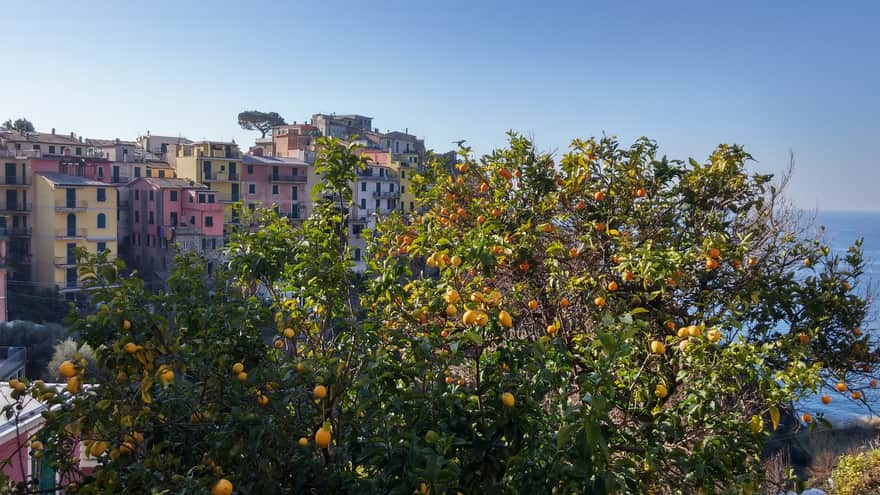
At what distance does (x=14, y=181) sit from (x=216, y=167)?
1017 cm

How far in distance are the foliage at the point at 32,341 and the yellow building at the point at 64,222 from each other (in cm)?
709

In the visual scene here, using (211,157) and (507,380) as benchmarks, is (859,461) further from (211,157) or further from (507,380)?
(211,157)

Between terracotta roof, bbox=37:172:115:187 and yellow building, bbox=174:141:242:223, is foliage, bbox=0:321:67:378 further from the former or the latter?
yellow building, bbox=174:141:242:223

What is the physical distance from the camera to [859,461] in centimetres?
996

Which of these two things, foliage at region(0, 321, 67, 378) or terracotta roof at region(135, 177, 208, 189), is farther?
terracotta roof at region(135, 177, 208, 189)

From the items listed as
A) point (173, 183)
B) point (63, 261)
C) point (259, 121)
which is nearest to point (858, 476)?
point (63, 261)

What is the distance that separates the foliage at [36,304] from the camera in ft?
93.3

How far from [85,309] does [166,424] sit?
1158 inches

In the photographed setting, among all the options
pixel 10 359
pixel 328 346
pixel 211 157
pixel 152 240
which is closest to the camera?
pixel 328 346

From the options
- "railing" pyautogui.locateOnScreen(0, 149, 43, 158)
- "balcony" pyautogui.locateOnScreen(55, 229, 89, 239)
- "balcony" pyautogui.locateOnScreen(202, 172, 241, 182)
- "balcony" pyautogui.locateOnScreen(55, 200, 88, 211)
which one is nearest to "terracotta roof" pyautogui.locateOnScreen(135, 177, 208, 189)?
"balcony" pyautogui.locateOnScreen(202, 172, 241, 182)

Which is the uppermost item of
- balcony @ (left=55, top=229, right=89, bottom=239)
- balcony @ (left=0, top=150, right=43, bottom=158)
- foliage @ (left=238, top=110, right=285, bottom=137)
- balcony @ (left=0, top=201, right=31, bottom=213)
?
foliage @ (left=238, top=110, right=285, bottom=137)

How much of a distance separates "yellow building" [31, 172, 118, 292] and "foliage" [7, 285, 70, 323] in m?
0.63

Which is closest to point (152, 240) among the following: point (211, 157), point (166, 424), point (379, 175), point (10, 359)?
point (211, 157)

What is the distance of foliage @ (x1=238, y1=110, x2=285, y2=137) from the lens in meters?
63.1
